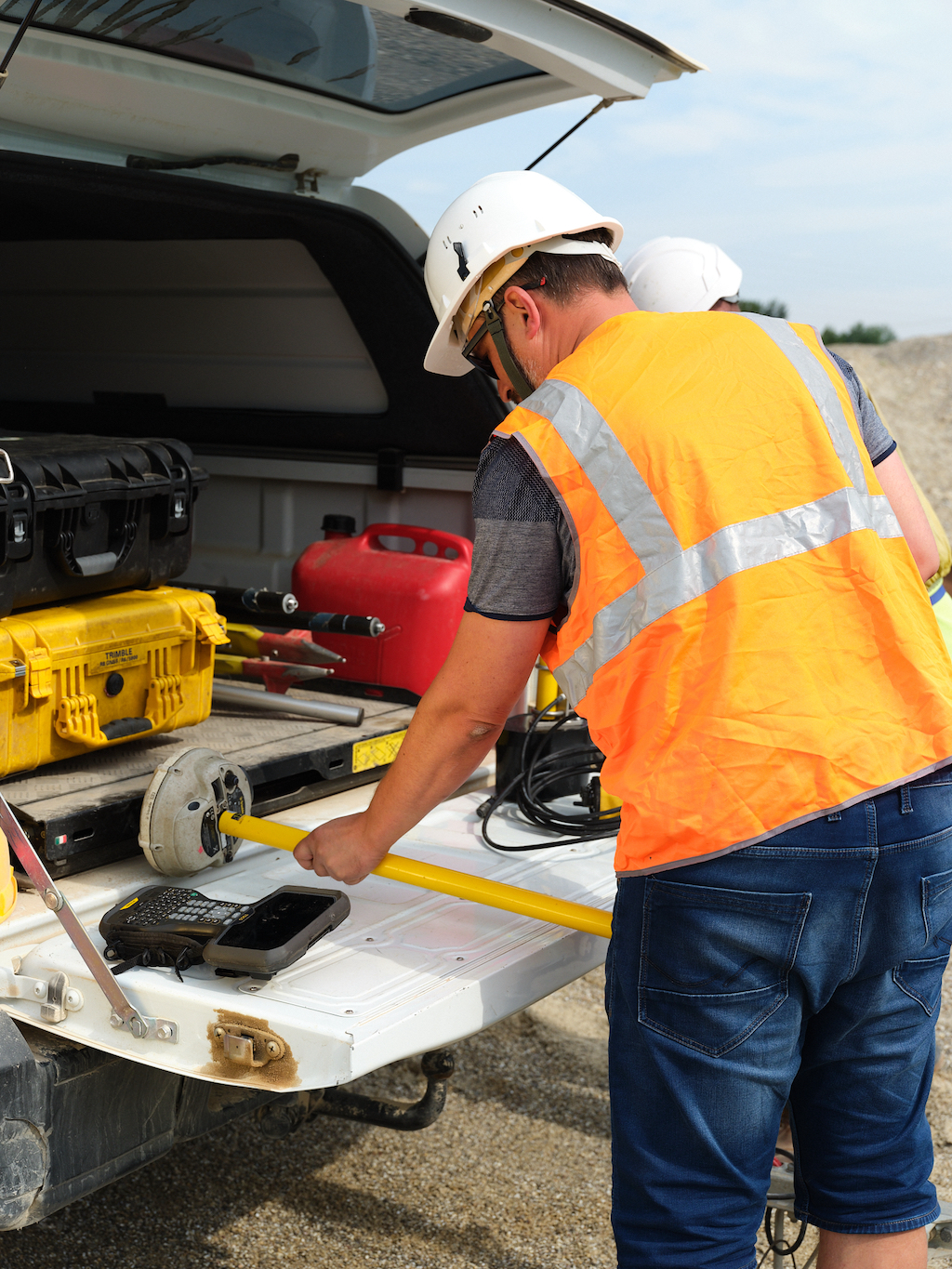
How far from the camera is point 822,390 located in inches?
69.5

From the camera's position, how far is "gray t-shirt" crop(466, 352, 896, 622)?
1.69 m

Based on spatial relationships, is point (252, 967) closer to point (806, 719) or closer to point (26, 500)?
point (806, 719)

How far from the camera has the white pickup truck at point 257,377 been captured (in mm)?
1767

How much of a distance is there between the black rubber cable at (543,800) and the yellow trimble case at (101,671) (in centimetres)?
71

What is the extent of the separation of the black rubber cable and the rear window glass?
1515 millimetres

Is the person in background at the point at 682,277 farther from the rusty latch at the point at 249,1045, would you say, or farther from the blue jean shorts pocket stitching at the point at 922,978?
the rusty latch at the point at 249,1045

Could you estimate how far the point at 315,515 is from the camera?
383 centimetres

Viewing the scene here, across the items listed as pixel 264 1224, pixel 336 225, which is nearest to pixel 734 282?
pixel 336 225

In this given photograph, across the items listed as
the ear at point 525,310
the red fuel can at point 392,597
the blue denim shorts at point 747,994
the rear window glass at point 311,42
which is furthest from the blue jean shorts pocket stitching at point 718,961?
the rear window glass at point 311,42

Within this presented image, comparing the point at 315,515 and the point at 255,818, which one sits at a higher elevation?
the point at 315,515

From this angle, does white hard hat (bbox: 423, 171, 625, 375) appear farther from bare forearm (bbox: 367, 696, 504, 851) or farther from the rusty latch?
the rusty latch

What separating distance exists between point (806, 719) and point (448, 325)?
37.5 inches

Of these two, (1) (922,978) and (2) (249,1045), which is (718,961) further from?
(2) (249,1045)

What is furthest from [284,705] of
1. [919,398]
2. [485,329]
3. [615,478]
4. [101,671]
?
[919,398]
